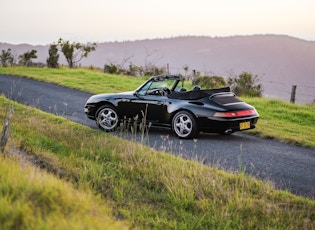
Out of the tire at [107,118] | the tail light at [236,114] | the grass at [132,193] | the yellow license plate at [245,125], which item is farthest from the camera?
the tire at [107,118]

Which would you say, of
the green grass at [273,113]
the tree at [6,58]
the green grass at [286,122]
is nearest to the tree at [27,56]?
the tree at [6,58]

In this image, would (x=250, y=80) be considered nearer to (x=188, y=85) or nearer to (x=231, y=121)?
(x=188, y=85)

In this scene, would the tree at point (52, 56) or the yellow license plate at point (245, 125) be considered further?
the tree at point (52, 56)

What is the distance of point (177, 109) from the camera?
10.3m

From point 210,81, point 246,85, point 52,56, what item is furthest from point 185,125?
point 52,56

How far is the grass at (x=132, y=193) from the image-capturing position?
391 centimetres

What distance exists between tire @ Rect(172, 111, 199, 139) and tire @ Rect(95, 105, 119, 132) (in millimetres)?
1489

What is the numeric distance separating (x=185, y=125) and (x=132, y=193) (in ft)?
13.3

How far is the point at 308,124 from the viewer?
14836 millimetres

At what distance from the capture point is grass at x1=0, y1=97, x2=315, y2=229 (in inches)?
154

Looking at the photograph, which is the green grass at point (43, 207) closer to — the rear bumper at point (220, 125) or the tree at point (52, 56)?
the rear bumper at point (220, 125)

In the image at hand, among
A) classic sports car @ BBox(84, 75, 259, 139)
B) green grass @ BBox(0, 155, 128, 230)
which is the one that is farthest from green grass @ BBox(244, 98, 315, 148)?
green grass @ BBox(0, 155, 128, 230)

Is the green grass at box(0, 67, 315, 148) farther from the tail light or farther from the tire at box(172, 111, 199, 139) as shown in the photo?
the tire at box(172, 111, 199, 139)

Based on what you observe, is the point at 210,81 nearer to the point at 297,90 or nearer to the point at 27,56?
the point at 297,90
